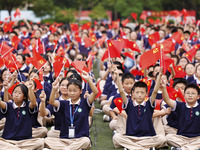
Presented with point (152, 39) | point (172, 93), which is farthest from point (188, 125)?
point (152, 39)

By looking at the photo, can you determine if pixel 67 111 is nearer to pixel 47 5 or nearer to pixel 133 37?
pixel 133 37

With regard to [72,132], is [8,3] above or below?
above

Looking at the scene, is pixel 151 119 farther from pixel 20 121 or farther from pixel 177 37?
pixel 177 37

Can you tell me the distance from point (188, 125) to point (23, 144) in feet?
7.50

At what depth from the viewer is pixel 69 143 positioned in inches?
210

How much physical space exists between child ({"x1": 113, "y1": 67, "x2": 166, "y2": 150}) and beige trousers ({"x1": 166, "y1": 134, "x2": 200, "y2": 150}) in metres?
0.13

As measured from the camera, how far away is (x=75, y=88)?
5.38 meters

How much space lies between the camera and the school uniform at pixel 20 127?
17.5 ft

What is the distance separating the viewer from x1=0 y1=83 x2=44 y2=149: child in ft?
17.5

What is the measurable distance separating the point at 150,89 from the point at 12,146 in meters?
3.04

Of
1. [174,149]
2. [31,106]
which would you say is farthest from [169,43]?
[31,106]

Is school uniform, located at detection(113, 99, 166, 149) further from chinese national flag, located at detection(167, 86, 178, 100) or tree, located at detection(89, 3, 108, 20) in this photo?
tree, located at detection(89, 3, 108, 20)

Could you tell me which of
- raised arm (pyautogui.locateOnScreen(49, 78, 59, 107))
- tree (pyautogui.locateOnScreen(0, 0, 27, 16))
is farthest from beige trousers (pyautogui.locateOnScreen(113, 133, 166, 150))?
tree (pyautogui.locateOnScreen(0, 0, 27, 16))

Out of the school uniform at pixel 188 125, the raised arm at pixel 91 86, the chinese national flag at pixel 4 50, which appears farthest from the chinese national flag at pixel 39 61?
the school uniform at pixel 188 125
